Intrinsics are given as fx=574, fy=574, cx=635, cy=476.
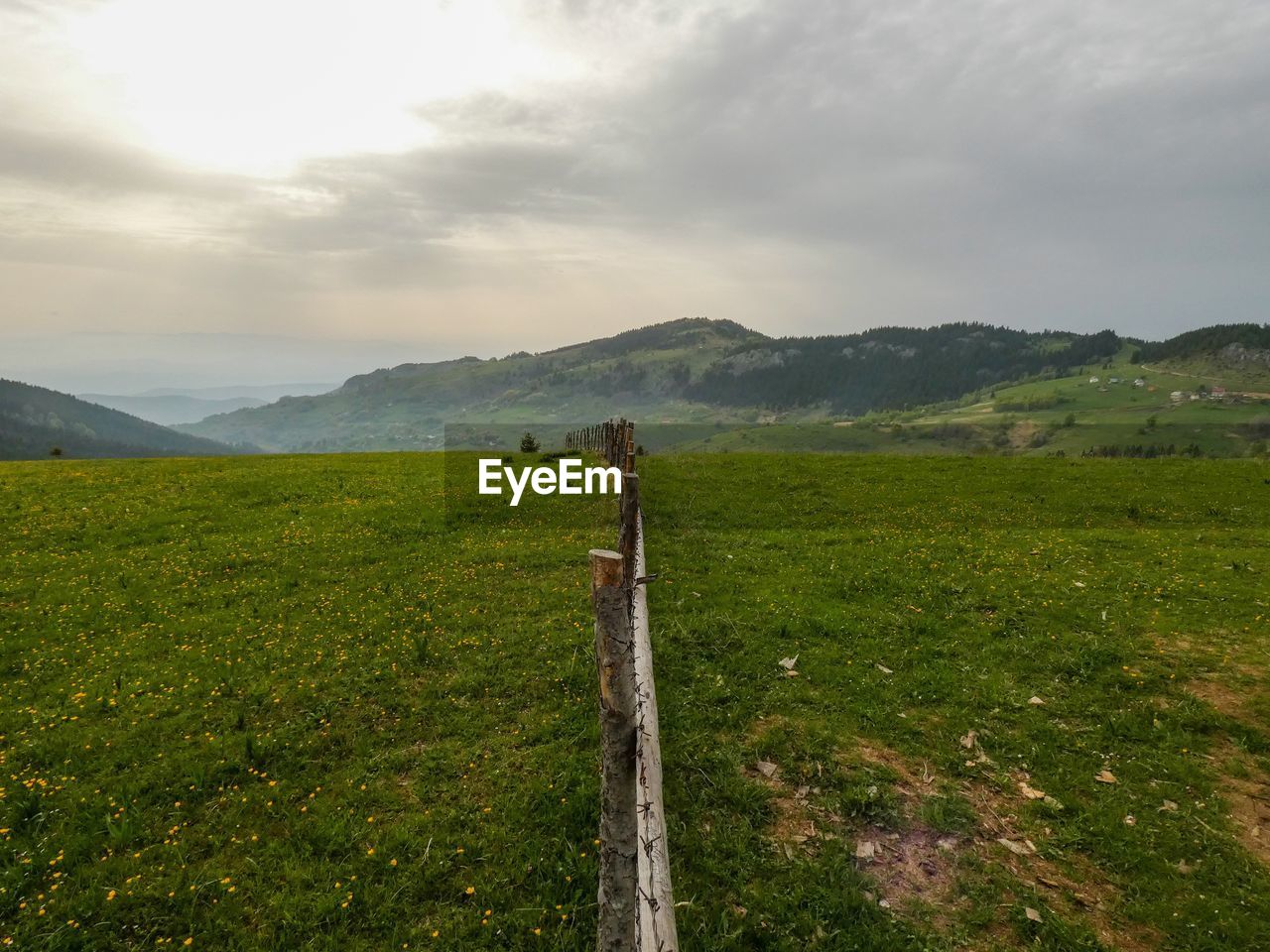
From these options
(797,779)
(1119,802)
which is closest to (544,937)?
(797,779)

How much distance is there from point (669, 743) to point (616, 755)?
14.2 ft

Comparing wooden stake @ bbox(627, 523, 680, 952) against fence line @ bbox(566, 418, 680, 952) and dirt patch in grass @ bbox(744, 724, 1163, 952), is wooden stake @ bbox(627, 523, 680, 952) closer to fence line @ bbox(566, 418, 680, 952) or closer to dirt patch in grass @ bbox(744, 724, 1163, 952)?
fence line @ bbox(566, 418, 680, 952)

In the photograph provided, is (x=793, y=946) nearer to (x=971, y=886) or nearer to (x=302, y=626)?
(x=971, y=886)

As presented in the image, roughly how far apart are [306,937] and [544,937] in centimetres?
262

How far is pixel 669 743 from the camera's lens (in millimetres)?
9242

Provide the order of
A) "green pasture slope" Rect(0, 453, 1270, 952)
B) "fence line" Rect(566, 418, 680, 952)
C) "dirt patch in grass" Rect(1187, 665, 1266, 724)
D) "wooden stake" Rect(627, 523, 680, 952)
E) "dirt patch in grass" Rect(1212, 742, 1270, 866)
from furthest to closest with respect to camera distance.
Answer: "dirt patch in grass" Rect(1187, 665, 1266, 724)
"dirt patch in grass" Rect(1212, 742, 1270, 866)
"green pasture slope" Rect(0, 453, 1270, 952)
"fence line" Rect(566, 418, 680, 952)
"wooden stake" Rect(627, 523, 680, 952)

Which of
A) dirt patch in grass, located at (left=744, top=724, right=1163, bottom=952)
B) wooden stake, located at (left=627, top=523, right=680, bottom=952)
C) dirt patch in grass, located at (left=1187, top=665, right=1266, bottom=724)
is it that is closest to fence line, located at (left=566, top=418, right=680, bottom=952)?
wooden stake, located at (left=627, top=523, right=680, bottom=952)

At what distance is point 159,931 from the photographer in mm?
6320

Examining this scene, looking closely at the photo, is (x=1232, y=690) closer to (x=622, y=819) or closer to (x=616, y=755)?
(x=622, y=819)

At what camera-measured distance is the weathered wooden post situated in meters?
5.22

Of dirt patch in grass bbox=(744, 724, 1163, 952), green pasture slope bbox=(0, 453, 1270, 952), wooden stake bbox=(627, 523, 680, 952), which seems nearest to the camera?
wooden stake bbox=(627, 523, 680, 952)

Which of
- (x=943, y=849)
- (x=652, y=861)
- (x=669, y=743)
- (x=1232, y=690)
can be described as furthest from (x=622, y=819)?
(x=1232, y=690)

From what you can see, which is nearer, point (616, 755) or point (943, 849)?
point (616, 755)

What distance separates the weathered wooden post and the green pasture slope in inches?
45.2
